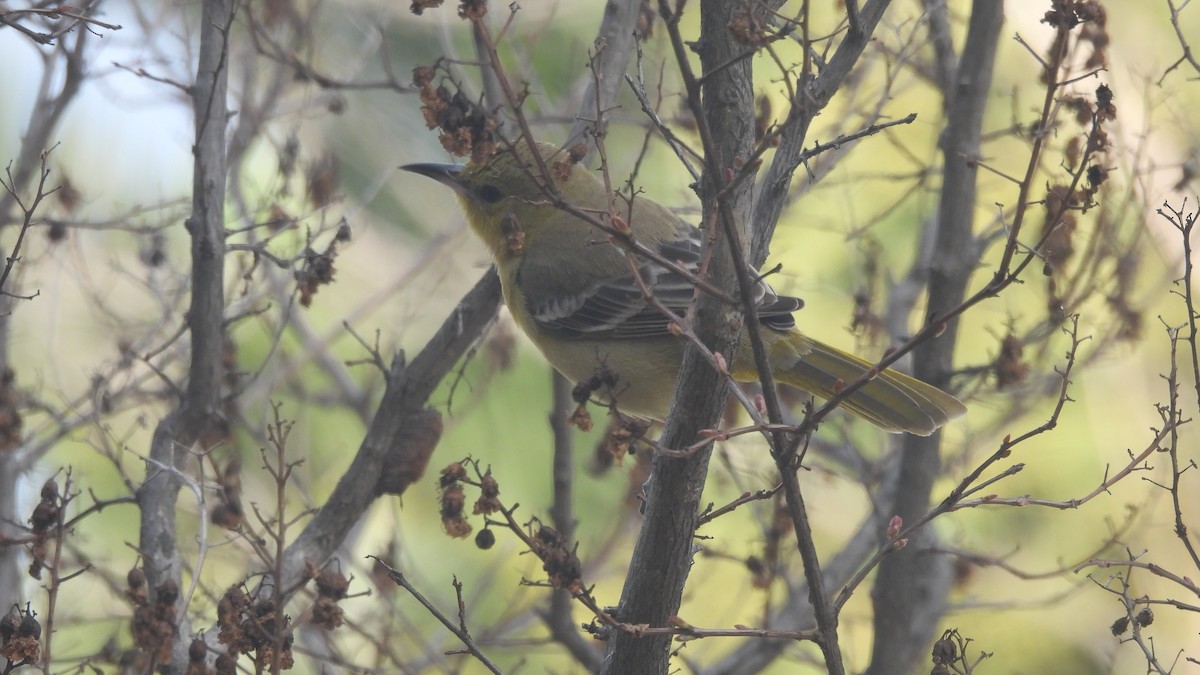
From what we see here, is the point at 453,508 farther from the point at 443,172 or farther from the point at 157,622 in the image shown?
the point at 443,172

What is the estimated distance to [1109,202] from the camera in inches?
181

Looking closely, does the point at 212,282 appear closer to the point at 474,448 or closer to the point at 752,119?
the point at 752,119

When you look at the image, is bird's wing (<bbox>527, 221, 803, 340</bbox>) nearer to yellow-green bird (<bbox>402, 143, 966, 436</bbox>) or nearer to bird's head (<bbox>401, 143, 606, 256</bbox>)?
yellow-green bird (<bbox>402, 143, 966, 436</bbox>)

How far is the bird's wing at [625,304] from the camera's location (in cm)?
431

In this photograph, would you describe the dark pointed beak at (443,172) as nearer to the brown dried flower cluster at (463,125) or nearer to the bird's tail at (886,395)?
the bird's tail at (886,395)

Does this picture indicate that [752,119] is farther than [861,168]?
No

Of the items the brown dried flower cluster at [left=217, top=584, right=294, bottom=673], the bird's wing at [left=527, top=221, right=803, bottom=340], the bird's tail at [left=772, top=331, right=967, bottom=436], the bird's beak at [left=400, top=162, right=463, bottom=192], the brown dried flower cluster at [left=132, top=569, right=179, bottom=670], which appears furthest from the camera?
the bird's beak at [left=400, top=162, right=463, bottom=192]

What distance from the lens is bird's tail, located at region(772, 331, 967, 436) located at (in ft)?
13.3

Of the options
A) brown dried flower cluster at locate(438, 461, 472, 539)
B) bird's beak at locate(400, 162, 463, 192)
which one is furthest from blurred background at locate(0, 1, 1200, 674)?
brown dried flower cluster at locate(438, 461, 472, 539)

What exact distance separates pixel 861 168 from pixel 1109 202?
308cm

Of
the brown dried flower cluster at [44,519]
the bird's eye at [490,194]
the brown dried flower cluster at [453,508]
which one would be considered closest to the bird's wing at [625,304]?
the bird's eye at [490,194]

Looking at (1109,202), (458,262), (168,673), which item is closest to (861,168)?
(458,262)

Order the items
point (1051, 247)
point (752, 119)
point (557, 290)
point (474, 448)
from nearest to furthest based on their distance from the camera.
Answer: point (752, 119) → point (1051, 247) → point (557, 290) → point (474, 448)

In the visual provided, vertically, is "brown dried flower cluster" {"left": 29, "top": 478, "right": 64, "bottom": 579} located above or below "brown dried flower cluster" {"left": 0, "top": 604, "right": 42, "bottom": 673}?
above
